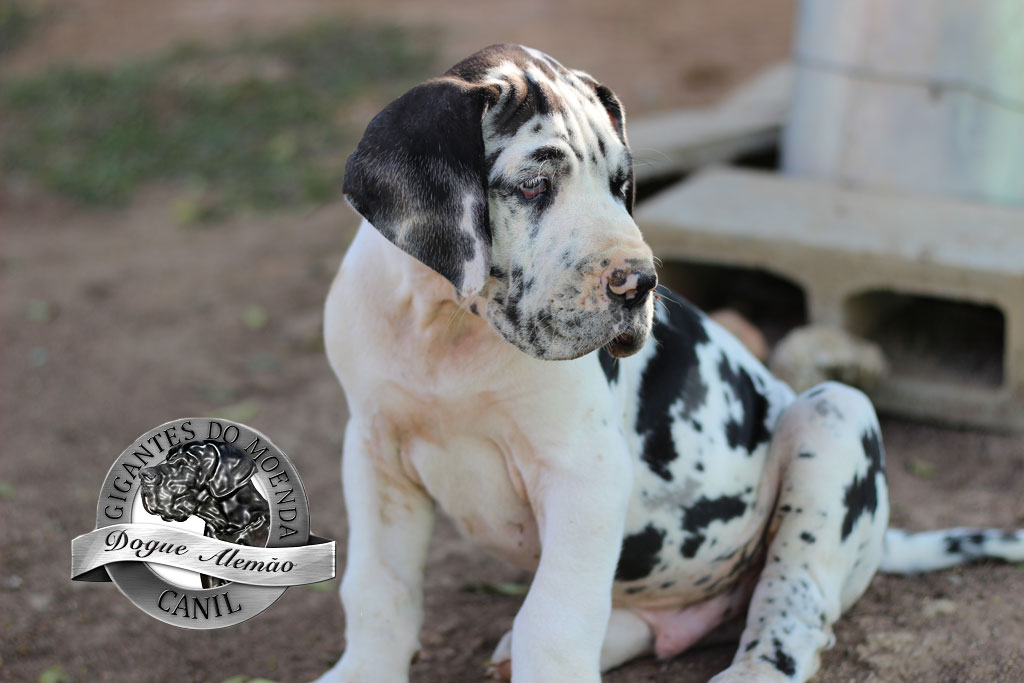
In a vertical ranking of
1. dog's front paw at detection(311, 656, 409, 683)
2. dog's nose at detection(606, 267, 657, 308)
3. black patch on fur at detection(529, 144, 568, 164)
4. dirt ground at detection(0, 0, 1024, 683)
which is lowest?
dirt ground at detection(0, 0, 1024, 683)

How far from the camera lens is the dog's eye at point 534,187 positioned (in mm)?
2572

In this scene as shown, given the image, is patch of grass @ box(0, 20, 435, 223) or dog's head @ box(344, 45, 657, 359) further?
patch of grass @ box(0, 20, 435, 223)

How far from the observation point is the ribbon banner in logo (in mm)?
2580

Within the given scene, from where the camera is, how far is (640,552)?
318 centimetres

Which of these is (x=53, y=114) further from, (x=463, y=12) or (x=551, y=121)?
(x=551, y=121)

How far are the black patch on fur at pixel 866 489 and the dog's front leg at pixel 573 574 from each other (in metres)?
0.94

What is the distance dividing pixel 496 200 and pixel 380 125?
32 centimetres

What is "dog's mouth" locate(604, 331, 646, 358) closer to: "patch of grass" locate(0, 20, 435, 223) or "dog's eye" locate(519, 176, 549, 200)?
"dog's eye" locate(519, 176, 549, 200)

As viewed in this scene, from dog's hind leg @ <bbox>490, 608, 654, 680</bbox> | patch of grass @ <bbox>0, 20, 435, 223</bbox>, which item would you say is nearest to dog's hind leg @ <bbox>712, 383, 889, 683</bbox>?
dog's hind leg @ <bbox>490, 608, 654, 680</bbox>

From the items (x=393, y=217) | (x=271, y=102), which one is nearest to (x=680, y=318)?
(x=393, y=217)

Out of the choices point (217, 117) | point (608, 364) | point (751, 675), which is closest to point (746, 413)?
point (608, 364)

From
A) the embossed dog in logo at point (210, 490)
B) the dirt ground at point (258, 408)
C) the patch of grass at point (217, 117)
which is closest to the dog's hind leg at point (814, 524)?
the dirt ground at point (258, 408)

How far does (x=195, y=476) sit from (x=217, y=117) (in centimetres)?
841

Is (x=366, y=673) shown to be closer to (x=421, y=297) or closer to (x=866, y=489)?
(x=421, y=297)
